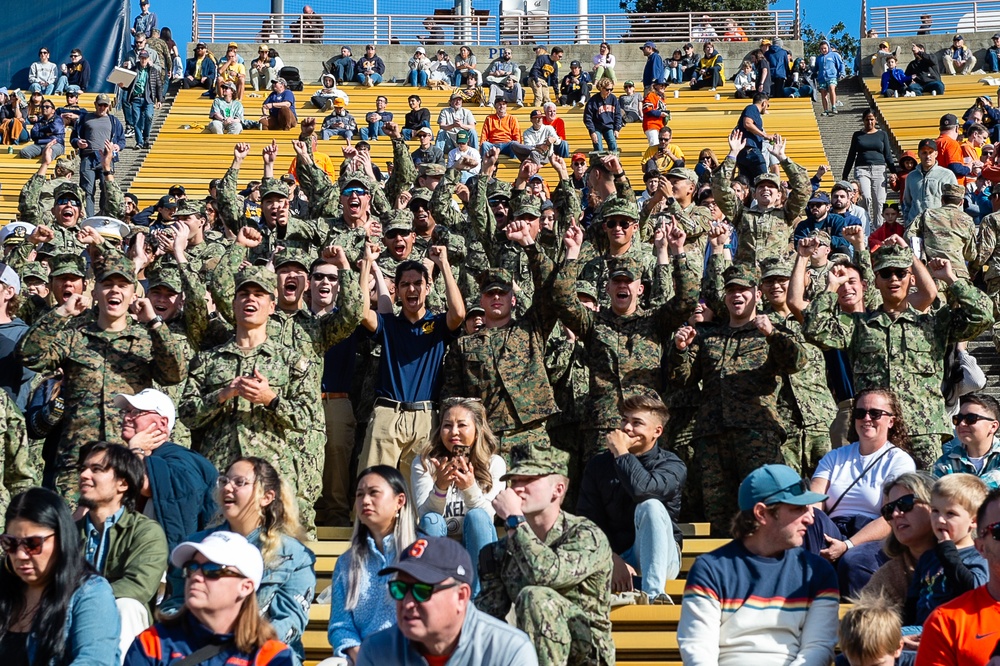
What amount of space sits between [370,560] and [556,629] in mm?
836

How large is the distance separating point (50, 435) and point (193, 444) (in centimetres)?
73

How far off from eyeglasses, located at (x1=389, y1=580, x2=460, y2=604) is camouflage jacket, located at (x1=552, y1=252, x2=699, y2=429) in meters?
3.37

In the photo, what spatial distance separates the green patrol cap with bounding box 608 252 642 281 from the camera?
7.75m

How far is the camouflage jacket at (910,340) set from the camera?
24.3ft

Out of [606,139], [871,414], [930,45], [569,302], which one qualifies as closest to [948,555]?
[871,414]

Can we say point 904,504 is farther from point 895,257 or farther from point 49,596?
point 49,596

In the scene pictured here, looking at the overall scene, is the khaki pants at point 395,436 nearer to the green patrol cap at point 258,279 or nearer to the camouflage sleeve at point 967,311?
the green patrol cap at point 258,279

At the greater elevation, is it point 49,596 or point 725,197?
point 725,197

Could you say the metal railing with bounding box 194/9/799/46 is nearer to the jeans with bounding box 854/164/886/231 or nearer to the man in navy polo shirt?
the jeans with bounding box 854/164/886/231

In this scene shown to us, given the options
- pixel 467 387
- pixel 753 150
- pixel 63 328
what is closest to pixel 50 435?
pixel 63 328

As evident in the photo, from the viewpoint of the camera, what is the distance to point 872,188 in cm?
1505

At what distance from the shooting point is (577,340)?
7.99m

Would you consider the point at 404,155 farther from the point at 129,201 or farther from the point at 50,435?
the point at 50,435

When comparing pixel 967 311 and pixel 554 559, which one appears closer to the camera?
pixel 554 559
